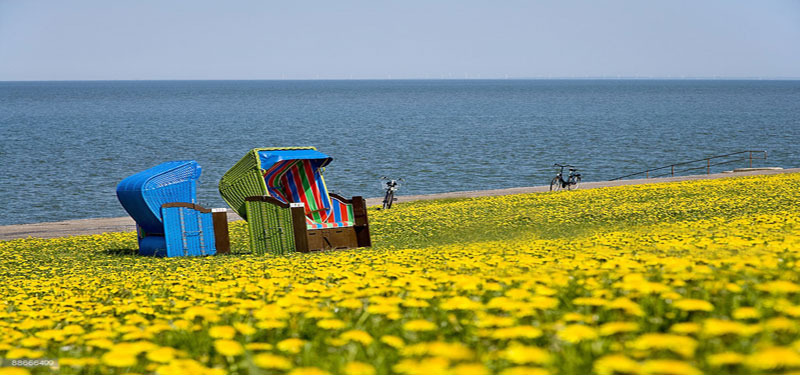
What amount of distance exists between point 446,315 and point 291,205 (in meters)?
9.72

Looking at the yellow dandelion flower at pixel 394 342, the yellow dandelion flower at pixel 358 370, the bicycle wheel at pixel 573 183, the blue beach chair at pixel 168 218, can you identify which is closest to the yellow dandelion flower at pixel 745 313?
Result: the yellow dandelion flower at pixel 394 342

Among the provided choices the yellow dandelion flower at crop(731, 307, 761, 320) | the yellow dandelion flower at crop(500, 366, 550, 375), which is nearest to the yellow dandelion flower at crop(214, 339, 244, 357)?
the yellow dandelion flower at crop(500, 366, 550, 375)

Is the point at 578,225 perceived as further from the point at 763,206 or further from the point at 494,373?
the point at 494,373

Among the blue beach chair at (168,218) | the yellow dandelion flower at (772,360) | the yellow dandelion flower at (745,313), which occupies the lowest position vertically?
the blue beach chair at (168,218)

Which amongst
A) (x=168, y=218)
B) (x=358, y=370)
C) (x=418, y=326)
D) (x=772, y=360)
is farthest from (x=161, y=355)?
(x=168, y=218)

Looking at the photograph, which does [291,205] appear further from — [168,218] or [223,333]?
[223,333]

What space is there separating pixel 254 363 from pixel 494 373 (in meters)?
1.26

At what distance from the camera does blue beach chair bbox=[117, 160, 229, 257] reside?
14969 millimetres

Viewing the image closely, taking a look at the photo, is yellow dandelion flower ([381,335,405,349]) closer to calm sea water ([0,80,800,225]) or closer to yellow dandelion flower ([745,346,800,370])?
yellow dandelion flower ([745,346,800,370])

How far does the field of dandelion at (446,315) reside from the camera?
3553 mm

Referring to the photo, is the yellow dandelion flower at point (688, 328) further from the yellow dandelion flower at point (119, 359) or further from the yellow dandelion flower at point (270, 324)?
the yellow dandelion flower at point (119, 359)

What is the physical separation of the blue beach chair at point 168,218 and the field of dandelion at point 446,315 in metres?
4.60

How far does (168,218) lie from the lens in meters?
14.9

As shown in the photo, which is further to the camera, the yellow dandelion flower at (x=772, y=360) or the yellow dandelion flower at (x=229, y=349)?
the yellow dandelion flower at (x=229, y=349)
